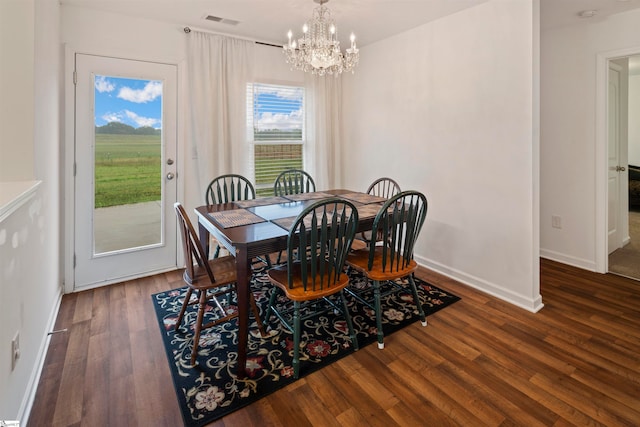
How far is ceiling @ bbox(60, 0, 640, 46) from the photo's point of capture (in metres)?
2.85

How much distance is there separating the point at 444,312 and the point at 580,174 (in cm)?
225

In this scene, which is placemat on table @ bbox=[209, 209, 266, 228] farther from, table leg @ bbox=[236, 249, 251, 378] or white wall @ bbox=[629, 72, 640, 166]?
white wall @ bbox=[629, 72, 640, 166]

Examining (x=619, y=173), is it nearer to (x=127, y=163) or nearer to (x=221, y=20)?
(x=221, y=20)

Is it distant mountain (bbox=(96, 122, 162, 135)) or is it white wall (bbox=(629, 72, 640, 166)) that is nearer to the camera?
distant mountain (bbox=(96, 122, 162, 135))

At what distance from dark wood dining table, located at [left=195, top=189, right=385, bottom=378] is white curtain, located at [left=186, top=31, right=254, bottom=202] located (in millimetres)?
914

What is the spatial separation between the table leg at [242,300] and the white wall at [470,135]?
2.21m

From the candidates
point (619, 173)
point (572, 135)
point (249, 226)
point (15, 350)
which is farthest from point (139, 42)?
point (619, 173)

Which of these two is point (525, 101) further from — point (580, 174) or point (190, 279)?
point (190, 279)

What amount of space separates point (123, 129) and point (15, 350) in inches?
87.7

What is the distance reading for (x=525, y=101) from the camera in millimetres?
2584

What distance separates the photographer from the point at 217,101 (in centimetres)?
354

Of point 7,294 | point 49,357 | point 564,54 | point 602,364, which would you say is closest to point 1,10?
point 7,294

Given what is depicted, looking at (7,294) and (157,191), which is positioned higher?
(157,191)

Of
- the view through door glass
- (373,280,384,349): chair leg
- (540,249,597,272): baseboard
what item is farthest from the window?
(540,249,597,272): baseboard
